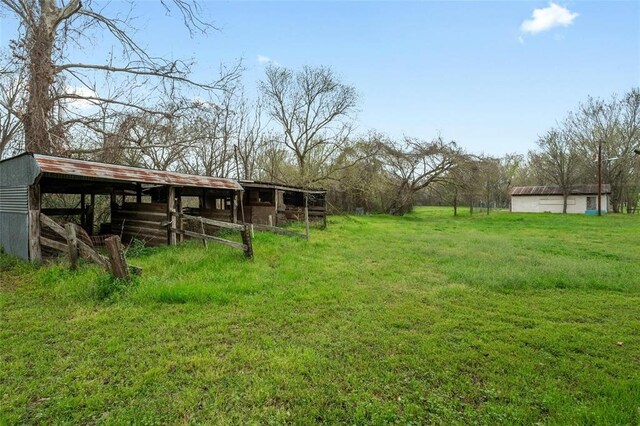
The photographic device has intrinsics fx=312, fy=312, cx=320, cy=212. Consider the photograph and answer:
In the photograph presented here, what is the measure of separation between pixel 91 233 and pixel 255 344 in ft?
32.6

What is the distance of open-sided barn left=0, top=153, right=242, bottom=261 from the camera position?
649 cm

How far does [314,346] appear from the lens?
357 centimetres

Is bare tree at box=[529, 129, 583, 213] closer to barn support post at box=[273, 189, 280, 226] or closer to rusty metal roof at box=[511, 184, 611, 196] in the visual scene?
rusty metal roof at box=[511, 184, 611, 196]

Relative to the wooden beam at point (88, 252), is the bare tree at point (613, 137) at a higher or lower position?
higher

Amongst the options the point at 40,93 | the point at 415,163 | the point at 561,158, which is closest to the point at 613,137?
the point at 561,158

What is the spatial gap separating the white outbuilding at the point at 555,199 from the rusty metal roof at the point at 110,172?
3755cm

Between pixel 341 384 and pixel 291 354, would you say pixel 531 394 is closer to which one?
pixel 341 384

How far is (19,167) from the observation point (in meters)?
6.69

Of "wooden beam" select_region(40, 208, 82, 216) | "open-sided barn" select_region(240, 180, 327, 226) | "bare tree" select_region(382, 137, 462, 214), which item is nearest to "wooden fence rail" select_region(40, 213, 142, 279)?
"wooden beam" select_region(40, 208, 82, 216)

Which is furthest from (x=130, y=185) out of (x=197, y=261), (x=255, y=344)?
(x=255, y=344)

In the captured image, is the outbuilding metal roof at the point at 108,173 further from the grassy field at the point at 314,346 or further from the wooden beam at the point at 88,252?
the grassy field at the point at 314,346

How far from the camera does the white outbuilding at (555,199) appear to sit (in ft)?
105

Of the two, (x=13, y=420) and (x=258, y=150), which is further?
(x=258, y=150)

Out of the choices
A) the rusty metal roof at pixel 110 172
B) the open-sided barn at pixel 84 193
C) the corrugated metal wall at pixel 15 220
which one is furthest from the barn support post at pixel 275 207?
the corrugated metal wall at pixel 15 220
